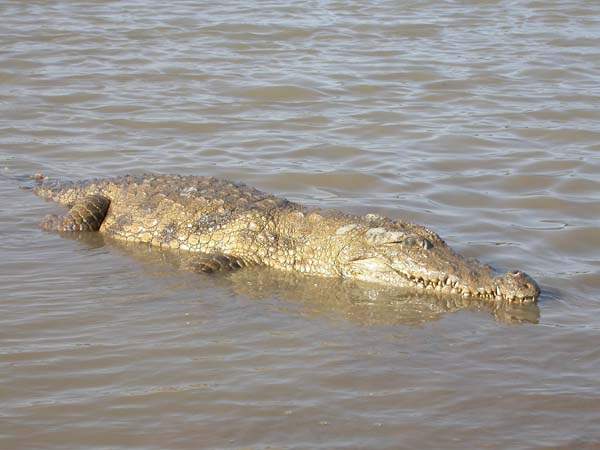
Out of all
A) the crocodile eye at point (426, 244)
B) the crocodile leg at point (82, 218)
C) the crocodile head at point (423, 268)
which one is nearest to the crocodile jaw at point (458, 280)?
the crocodile head at point (423, 268)

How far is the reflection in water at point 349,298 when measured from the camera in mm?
6539

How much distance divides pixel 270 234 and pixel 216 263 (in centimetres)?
57

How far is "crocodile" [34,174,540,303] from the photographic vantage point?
7.06 meters

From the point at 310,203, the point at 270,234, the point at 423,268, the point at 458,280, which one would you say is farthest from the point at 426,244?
the point at 310,203

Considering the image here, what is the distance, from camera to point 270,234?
7.73m

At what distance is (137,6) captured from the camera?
60.4 ft

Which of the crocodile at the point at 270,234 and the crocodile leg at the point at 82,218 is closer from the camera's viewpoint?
the crocodile at the point at 270,234

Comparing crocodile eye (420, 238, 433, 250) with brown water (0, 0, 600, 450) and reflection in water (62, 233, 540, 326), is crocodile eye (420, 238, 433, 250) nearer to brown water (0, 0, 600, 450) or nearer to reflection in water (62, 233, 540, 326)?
reflection in water (62, 233, 540, 326)

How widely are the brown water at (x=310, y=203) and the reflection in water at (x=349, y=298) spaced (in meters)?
0.03

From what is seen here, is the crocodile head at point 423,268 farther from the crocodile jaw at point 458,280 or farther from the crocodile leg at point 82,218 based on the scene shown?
the crocodile leg at point 82,218

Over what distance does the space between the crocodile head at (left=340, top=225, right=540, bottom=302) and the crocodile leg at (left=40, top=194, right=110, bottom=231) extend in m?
2.25

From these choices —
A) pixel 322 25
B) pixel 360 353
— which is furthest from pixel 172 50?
pixel 360 353

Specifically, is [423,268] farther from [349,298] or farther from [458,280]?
[349,298]

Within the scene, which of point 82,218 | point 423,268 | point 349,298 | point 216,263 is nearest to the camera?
point 349,298
